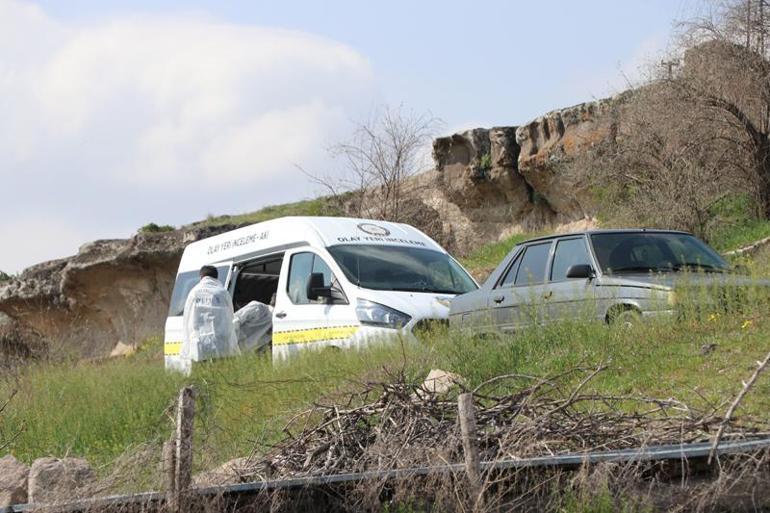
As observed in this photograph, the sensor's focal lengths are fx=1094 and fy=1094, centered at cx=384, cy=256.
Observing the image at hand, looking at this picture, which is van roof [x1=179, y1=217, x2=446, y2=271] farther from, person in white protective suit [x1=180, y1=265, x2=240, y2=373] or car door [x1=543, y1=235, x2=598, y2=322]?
car door [x1=543, y1=235, x2=598, y2=322]

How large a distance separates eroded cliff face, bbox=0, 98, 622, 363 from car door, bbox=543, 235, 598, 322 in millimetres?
15659

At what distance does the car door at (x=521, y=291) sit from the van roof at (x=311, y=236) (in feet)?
8.64

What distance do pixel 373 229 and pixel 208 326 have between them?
8.50ft

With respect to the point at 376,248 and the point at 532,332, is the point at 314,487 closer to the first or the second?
the point at 532,332

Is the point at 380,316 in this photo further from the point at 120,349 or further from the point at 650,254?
the point at 120,349

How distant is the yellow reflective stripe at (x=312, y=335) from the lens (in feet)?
43.0

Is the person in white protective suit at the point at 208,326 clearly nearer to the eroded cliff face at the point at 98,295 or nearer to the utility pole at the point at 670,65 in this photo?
the utility pole at the point at 670,65

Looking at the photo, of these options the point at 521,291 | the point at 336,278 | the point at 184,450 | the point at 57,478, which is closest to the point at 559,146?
the point at 336,278

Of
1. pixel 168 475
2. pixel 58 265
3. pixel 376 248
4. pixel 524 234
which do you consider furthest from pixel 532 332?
pixel 58 265

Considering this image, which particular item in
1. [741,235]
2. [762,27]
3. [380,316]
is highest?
[762,27]

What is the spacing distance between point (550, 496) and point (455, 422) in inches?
37.9

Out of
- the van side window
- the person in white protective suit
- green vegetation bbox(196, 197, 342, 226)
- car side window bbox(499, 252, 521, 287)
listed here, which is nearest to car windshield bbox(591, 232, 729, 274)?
car side window bbox(499, 252, 521, 287)

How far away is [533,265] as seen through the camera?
12289 millimetres

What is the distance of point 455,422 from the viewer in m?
7.19
